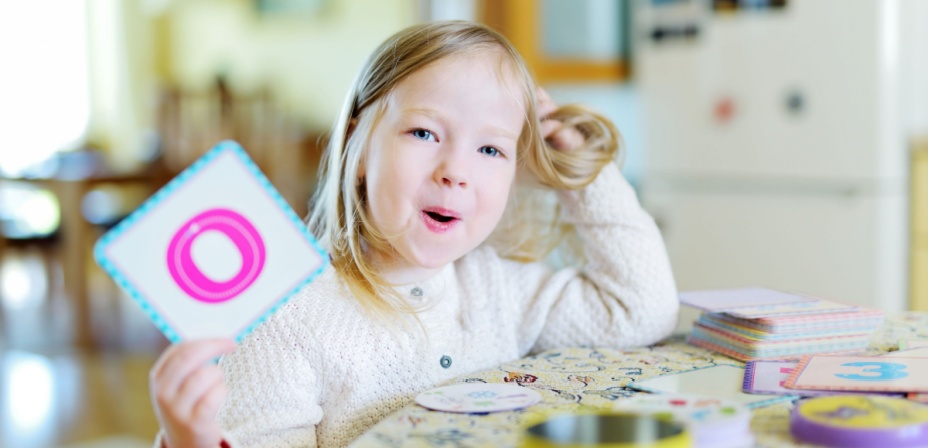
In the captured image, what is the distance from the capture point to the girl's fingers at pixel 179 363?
73cm

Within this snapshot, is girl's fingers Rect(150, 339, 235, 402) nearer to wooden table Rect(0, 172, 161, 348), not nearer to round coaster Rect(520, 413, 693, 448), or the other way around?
round coaster Rect(520, 413, 693, 448)

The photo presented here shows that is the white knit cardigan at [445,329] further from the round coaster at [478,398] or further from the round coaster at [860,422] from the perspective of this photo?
the round coaster at [860,422]

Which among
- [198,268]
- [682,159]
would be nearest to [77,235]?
[682,159]

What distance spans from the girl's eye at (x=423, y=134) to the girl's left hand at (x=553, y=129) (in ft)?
0.73

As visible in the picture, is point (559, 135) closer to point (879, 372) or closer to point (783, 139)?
point (879, 372)

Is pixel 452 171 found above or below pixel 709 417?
above

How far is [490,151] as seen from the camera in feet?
3.46

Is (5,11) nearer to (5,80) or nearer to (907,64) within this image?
(5,80)

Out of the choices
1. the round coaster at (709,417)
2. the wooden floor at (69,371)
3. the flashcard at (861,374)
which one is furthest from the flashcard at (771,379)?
the wooden floor at (69,371)

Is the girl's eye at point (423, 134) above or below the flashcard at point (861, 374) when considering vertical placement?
above

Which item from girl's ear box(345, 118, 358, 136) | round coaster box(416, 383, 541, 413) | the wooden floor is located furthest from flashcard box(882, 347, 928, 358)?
the wooden floor

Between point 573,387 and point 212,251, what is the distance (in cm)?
35

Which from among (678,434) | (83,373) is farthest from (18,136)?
(678,434)

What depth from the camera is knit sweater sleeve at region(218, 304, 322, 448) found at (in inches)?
35.2
